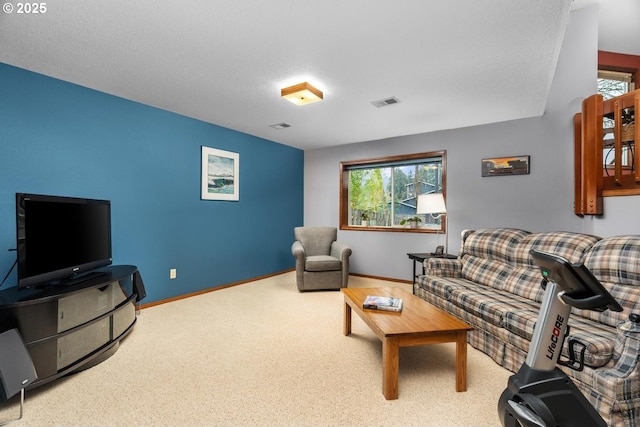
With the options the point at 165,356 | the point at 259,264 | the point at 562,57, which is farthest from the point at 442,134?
the point at 165,356

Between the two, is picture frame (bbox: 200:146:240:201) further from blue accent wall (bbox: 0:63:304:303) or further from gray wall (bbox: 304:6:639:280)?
gray wall (bbox: 304:6:639:280)

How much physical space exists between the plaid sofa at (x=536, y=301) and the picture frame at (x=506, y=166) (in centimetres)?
114

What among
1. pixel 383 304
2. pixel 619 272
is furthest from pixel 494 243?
pixel 383 304

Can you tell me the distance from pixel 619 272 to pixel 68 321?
12.3 ft

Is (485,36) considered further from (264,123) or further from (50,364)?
(50,364)

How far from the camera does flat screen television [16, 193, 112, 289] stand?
6.44ft

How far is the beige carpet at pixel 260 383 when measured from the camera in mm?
1627

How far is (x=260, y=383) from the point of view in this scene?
6.36ft

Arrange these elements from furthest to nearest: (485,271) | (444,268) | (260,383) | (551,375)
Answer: (444,268), (485,271), (260,383), (551,375)

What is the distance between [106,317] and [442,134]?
4.58 m

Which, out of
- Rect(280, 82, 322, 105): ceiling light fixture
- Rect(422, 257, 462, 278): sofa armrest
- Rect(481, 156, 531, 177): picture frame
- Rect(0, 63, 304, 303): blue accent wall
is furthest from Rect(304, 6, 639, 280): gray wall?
Rect(280, 82, 322, 105): ceiling light fixture

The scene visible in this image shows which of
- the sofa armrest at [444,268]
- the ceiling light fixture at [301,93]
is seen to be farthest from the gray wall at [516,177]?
the ceiling light fixture at [301,93]

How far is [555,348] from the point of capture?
51.1 inches

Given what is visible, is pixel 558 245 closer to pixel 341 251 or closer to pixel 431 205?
pixel 431 205
